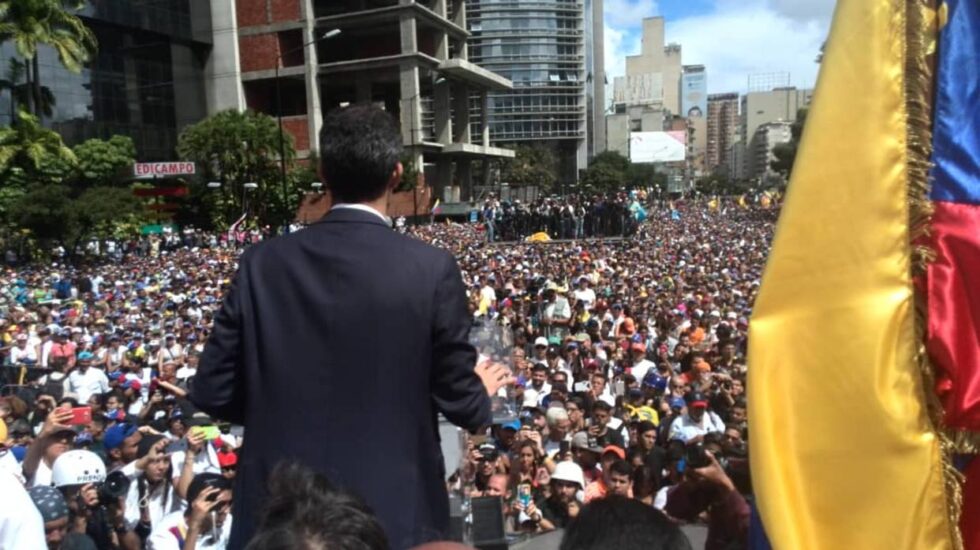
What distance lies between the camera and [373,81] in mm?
51562

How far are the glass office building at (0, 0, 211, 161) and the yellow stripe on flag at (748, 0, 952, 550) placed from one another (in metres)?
44.2

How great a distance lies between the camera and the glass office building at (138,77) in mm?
43406

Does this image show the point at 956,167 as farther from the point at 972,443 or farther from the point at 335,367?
the point at 335,367

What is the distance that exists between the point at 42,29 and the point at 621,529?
3370cm

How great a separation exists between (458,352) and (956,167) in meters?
1.18

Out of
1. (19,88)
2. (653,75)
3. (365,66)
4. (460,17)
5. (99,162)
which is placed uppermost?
(653,75)

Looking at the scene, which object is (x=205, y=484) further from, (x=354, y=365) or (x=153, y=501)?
(x=354, y=365)

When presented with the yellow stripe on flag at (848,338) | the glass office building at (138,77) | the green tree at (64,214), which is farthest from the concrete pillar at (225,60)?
the yellow stripe on flag at (848,338)

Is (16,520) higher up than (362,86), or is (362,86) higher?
(362,86)

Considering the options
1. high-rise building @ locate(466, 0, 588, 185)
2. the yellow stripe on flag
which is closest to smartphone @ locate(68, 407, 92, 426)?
the yellow stripe on flag

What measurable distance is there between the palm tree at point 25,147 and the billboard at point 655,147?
74.1 m

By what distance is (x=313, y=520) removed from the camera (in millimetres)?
1416

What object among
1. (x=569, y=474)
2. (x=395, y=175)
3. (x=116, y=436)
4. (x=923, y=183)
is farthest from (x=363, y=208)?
(x=116, y=436)

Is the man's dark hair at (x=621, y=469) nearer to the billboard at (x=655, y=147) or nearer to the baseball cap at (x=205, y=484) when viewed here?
the baseball cap at (x=205, y=484)
